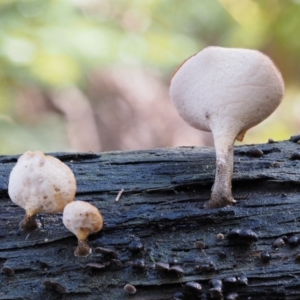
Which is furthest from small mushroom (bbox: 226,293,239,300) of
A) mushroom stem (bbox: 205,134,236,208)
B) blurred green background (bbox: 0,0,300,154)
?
blurred green background (bbox: 0,0,300,154)

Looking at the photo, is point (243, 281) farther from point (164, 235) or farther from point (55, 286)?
point (55, 286)

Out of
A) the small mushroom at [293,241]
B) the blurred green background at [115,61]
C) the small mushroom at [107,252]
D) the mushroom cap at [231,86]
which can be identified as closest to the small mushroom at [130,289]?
the small mushroom at [107,252]

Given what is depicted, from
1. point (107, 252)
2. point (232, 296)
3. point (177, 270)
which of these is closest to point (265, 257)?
point (232, 296)

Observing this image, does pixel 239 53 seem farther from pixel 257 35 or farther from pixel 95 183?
pixel 257 35

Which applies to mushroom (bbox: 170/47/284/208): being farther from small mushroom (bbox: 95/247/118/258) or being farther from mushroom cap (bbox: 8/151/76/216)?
mushroom cap (bbox: 8/151/76/216)

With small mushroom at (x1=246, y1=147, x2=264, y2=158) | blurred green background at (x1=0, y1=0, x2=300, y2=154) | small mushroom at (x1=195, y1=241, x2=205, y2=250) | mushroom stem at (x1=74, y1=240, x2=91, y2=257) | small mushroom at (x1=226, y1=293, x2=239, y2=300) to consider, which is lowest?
small mushroom at (x1=226, y1=293, x2=239, y2=300)

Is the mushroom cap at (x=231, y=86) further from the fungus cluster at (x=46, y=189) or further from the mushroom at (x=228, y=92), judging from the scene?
the fungus cluster at (x=46, y=189)
